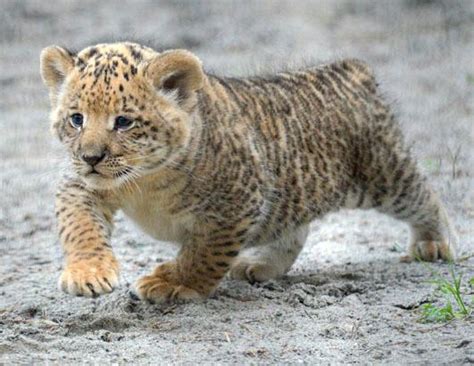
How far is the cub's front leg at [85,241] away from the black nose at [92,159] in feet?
2.10

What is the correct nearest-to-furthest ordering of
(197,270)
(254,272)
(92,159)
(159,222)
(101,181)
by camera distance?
(92,159), (101,181), (159,222), (197,270), (254,272)

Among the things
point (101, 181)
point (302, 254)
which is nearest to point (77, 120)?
point (101, 181)

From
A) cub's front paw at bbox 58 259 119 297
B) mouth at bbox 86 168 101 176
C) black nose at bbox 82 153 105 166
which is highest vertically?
black nose at bbox 82 153 105 166

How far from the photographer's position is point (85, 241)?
6.96 meters

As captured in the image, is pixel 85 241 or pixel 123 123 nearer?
pixel 123 123

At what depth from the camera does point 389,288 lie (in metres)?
7.71

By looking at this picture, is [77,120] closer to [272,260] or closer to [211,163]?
[211,163]

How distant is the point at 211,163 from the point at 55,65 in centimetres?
114

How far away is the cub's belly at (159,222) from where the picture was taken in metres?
7.14

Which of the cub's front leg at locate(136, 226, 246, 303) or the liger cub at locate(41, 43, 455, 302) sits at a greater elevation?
the liger cub at locate(41, 43, 455, 302)

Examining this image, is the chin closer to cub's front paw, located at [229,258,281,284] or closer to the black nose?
the black nose

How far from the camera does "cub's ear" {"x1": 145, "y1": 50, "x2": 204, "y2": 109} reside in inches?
272

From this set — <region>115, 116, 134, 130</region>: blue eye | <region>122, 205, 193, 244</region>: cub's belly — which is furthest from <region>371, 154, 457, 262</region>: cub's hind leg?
<region>115, 116, 134, 130</region>: blue eye

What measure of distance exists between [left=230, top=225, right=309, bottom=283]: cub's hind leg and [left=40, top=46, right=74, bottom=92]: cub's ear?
199 centimetres
